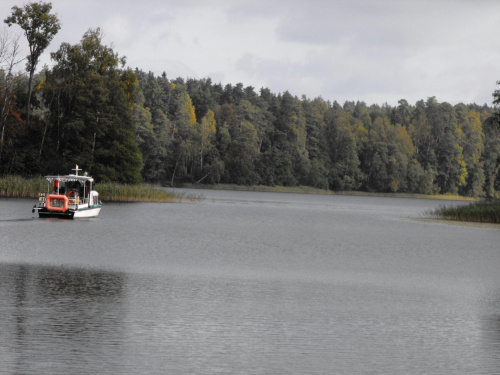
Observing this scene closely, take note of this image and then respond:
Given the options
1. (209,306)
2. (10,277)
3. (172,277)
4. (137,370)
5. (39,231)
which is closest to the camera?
(137,370)

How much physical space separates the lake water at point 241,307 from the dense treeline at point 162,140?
5820cm

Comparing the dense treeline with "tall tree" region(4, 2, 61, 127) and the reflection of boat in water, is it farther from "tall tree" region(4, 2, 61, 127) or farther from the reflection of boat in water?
the reflection of boat in water

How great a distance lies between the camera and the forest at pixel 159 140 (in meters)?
100

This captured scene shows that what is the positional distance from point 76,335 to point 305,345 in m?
5.13

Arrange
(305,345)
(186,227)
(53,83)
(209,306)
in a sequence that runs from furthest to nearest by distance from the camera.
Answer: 1. (53,83)
2. (186,227)
3. (209,306)
4. (305,345)

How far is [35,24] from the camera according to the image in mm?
98875

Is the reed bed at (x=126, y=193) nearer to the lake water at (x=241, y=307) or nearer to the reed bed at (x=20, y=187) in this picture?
the reed bed at (x=20, y=187)

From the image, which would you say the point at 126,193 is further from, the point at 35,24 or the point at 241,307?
the point at 241,307

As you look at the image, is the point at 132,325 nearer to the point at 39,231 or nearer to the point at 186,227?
the point at 39,231

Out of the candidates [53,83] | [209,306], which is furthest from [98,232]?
[53,83]

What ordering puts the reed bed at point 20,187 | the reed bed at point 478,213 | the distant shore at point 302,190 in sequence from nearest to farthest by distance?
the reed bed at point 478,213, the reed bed at point 20,187, the distant shore at point 302,190

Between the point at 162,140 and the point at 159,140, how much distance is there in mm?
1255

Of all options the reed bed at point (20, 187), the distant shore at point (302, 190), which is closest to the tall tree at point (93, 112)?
the reed bed at point (20, 187)

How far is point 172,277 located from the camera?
26500mm
